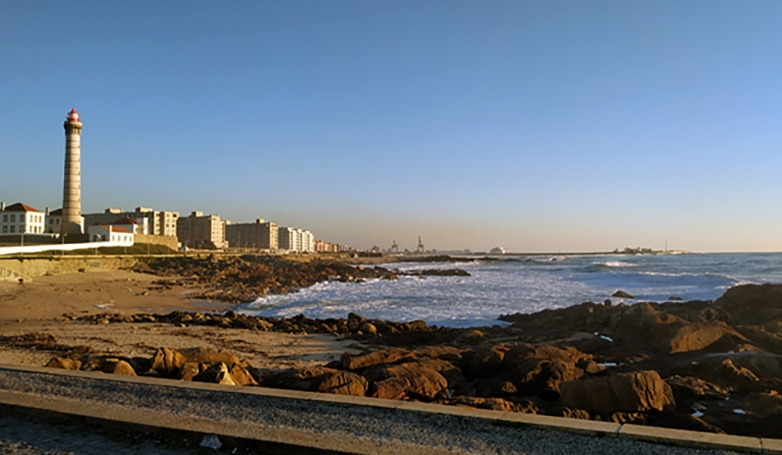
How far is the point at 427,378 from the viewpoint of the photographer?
754 centimetres

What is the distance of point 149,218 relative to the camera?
107m

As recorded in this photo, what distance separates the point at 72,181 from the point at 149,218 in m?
56.2

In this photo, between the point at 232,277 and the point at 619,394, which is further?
the point at 232,277

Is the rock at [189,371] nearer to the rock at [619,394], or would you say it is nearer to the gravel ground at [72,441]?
the gravel ground at [72,441]

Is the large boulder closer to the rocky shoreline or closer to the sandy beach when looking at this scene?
the rocky shoreline

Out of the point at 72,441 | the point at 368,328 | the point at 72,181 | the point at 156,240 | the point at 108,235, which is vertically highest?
the point at 72,181

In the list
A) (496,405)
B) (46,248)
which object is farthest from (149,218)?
(496,405)

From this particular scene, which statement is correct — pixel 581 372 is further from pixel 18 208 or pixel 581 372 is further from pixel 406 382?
pixel 18 208

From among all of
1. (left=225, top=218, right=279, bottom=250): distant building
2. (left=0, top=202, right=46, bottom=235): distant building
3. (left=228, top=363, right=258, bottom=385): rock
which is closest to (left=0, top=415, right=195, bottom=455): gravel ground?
(left=228, top=363, right=258, bottom=385): rock

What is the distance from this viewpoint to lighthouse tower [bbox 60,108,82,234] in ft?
176

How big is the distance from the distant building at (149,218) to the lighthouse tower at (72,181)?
4160 cm

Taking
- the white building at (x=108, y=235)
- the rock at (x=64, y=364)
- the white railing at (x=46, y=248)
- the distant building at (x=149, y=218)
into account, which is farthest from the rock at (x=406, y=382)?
the distant building at (x=149, y=218)

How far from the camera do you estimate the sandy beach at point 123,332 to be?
455 inches

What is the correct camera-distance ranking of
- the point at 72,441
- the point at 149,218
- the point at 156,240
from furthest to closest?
the point at 149,218 → the point at 156,240 → the point at 72,441
